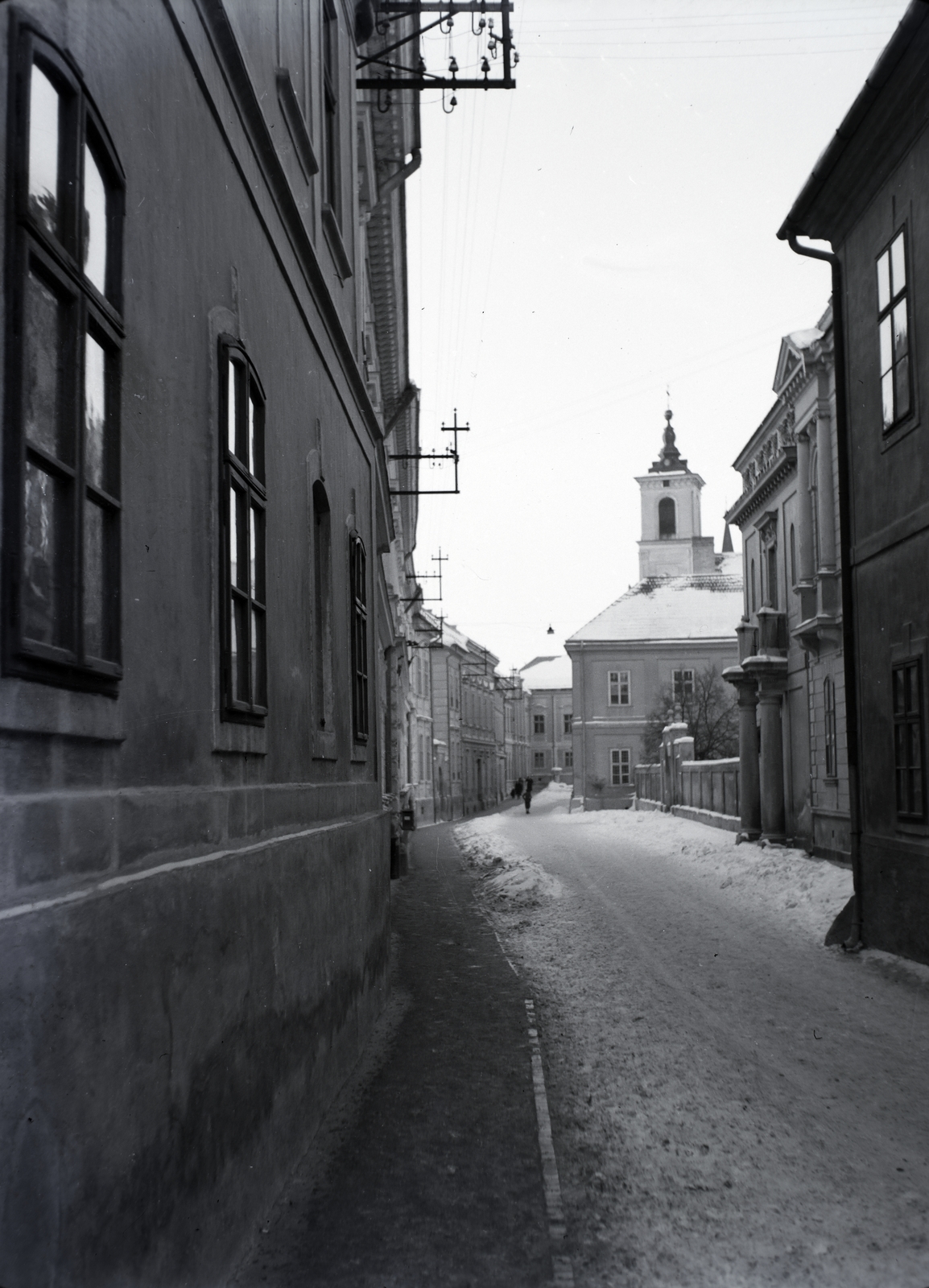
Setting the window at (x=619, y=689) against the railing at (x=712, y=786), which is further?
the window at (x=619, y=689)

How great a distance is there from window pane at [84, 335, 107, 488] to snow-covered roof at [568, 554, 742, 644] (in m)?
61.6

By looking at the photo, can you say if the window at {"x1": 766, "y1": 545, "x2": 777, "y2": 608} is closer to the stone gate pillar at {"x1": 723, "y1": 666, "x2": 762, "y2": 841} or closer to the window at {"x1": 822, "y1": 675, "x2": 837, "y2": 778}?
the stone gate pillar at {"x1": 723, "y1": 666, "x2": 762, "y2": 841}

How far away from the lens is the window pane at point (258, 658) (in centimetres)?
634

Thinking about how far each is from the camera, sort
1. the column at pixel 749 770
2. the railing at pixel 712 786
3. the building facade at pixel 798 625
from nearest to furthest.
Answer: the building facade at pixel 798 625 → the column at pixel 749 770 → the railing at pixel 712 786

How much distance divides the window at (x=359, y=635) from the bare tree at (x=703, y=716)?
42.2 meters

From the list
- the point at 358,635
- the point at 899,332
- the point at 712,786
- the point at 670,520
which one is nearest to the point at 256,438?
the point at 358,635

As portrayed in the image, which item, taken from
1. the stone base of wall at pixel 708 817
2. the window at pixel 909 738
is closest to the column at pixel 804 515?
the stone base of wall at pixel 708 817

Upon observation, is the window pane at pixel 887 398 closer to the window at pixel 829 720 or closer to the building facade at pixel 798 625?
the building facade at pixel 798 625

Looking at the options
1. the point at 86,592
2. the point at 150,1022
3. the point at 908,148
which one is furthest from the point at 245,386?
the point at 908,148

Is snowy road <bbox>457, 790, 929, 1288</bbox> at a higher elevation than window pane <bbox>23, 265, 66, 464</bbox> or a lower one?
lower

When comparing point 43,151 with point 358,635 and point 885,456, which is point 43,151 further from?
point 885,456

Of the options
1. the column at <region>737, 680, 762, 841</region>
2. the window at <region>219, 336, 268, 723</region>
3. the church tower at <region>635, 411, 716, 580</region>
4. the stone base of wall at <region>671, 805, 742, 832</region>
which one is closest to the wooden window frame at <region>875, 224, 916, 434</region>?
the window at <region>219, 336, 268, 723</region>

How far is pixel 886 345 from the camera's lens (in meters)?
13.1

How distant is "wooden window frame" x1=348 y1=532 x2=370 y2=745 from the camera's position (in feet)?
35.0
